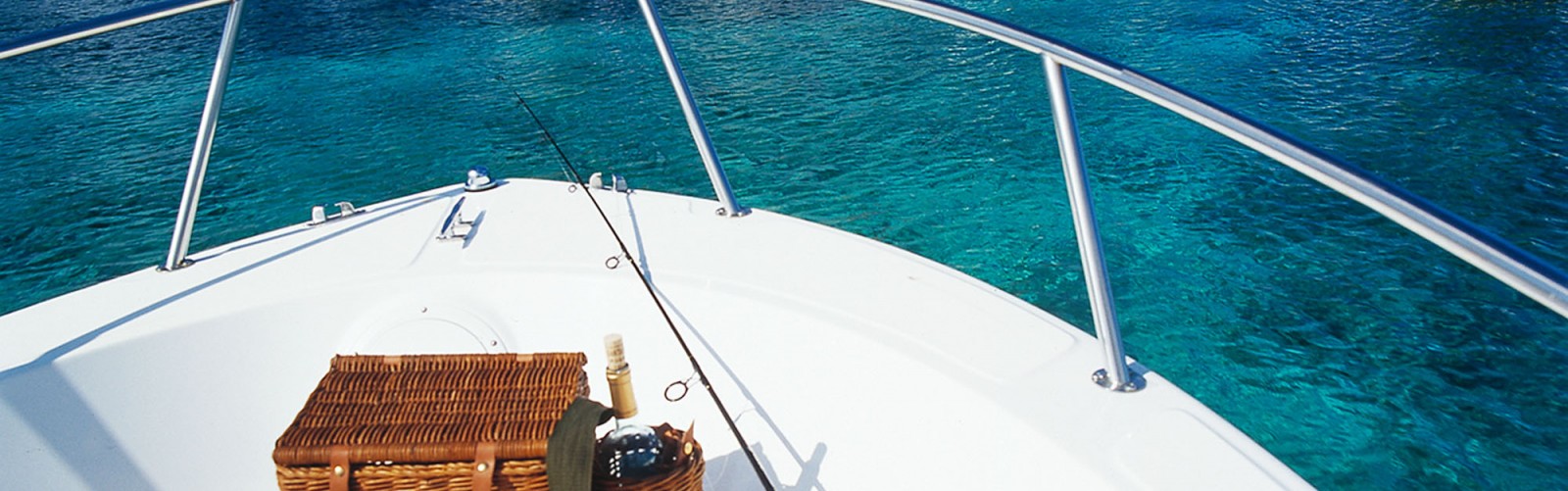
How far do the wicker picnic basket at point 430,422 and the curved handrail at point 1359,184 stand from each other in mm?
820

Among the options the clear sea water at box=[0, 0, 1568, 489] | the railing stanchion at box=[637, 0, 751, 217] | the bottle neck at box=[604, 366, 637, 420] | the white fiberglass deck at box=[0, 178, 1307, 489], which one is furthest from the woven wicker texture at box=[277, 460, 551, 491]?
the clear sea water at box=[0, 0, 1568, 489]

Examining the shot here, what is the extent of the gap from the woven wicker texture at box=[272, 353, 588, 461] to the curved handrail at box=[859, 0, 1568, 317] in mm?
813

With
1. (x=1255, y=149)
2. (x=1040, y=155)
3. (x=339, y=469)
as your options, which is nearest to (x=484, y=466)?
(x=339, y=469)

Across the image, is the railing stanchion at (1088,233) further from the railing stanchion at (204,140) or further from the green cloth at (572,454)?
the railing stanchion at (204,140)

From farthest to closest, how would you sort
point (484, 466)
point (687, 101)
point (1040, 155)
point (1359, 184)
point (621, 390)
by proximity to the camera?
point (1040, 155), point (687, 101), point (621, 390), point (484, 466), point (1359, 184)

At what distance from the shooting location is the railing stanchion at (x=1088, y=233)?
3.80 feet

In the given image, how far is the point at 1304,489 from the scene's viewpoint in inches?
38.4

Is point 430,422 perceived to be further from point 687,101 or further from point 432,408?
point 687,101

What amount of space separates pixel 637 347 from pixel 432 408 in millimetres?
411

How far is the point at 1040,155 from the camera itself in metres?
4.40

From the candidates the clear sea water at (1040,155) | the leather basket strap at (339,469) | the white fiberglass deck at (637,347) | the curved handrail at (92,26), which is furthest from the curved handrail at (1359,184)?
the clear sea water at (1040,155)

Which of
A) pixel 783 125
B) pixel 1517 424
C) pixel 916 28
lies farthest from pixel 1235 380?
pixel 916 28

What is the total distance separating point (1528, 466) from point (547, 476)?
2.52 meters

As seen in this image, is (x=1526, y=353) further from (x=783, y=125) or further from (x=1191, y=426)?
(x=783, y=125)
